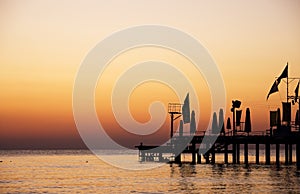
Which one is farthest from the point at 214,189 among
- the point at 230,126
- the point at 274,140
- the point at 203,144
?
the point at 230,126

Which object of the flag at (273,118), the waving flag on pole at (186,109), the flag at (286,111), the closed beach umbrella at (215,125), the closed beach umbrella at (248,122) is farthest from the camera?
the waving flag on pole at (186,109)

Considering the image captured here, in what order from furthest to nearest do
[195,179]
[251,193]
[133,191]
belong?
[195,179]
[133,191]
[251,193]

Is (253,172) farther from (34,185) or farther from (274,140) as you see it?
(34,185)

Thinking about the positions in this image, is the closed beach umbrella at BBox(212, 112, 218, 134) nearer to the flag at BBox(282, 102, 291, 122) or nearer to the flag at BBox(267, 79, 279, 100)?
the flag at BBox(282, 102, 291, 122)

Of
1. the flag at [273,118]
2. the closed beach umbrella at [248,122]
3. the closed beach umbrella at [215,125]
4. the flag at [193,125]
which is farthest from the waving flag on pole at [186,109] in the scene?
the flag at [273,118]

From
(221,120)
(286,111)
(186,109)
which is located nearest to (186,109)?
(186,109)

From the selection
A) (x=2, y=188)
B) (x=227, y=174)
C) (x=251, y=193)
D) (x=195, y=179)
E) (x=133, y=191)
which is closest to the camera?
(x=251, y=193)

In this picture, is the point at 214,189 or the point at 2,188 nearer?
the point at 214,189

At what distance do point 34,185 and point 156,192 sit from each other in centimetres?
1436

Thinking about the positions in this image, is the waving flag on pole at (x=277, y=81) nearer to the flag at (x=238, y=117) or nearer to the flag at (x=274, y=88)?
the flag at (x=274, y=88)

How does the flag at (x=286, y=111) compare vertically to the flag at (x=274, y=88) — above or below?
below

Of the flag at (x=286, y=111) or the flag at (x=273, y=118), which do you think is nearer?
the flag at (x=286, y=111)

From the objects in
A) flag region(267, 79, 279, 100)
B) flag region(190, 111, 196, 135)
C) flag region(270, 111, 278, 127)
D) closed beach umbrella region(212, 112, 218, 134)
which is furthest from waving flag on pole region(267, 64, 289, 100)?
flag region(190, 111, 196, 135)

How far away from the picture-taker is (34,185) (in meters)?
62.3
